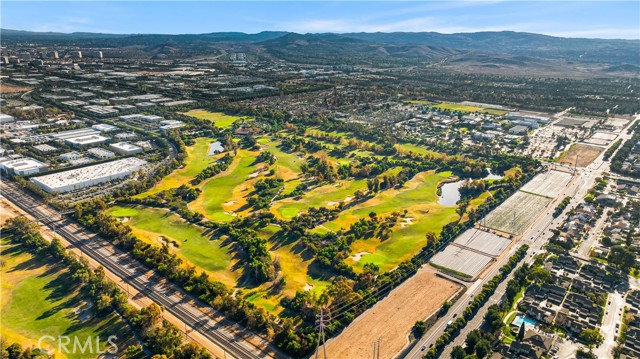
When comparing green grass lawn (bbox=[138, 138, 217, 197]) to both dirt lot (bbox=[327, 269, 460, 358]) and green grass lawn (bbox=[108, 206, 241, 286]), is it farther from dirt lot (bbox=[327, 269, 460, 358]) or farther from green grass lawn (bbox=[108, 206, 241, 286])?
dirt lot (bbox=[327, 269, 460, 358])

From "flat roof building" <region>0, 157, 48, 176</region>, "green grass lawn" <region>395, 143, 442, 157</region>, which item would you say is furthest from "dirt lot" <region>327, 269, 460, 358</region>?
"flat roof building" <region>0, 157, 48, 176</region>

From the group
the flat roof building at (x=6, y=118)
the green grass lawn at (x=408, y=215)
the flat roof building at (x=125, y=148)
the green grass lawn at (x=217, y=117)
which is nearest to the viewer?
the green grass lawn at (x=408, y=215)

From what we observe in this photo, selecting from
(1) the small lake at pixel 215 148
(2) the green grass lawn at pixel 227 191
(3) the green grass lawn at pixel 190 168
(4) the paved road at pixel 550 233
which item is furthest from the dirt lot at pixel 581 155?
Result: (3) the green grass lawn at pixel 190 168

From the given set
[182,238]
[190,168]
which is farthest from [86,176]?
[182,238]

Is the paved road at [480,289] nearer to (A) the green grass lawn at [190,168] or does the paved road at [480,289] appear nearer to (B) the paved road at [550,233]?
(B) the paved road at [550,233]

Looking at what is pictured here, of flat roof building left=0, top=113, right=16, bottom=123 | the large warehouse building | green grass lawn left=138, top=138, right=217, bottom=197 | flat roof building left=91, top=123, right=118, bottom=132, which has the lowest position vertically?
green grass lawn left=138, top=138, right=217, bottom=197

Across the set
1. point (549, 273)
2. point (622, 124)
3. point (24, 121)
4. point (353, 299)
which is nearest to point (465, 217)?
point (549, 273)
